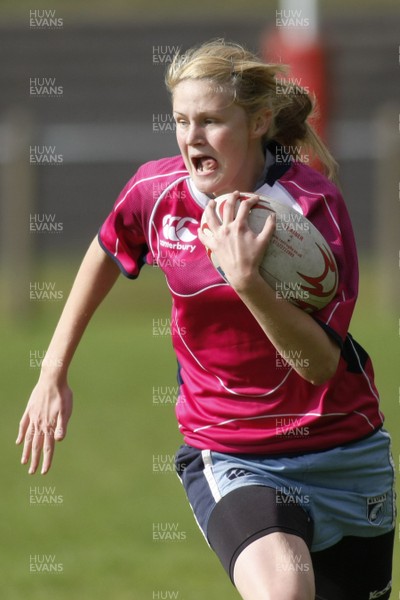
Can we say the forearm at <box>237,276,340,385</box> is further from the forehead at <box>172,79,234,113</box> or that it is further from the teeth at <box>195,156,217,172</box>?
the forehead at <box>172,79,234,113</box>

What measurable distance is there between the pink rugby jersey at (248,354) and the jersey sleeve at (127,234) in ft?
0.36

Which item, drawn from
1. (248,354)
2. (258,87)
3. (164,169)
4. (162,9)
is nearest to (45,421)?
(248,354)

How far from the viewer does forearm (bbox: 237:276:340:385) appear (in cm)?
326

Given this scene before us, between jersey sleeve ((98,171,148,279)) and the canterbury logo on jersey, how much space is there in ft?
0.53

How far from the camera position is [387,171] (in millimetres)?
12828

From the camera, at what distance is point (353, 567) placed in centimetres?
385

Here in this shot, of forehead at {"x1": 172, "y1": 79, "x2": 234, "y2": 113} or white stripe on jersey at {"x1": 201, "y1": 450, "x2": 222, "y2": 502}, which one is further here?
white stripe on jersey at {"x1": 201, "y1": 450, "x2": 222, "y2": 502}

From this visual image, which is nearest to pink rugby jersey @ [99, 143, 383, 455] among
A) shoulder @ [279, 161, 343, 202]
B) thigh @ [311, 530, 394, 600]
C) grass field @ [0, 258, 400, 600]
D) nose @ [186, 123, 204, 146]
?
shoulder @ [279, 161, 343, 202]

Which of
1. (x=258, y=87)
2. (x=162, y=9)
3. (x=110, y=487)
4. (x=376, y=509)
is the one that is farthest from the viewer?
(x=162, y=9)

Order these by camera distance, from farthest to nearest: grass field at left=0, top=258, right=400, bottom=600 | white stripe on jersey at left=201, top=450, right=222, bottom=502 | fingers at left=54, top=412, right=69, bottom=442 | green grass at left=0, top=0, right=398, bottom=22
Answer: green grass at left=0, top=0, right=398, bottom=22
grass field at left=0, top=258, right=400, bottom=600
fingers at left=54, top=412, right=69, bottom=442
white stripe on jersey at left=201, top=450, right=222, bottom=502

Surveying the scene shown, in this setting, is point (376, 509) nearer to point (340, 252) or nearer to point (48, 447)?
point (340, 252)

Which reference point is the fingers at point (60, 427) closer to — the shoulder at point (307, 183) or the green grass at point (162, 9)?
the shoulder at point (307, 183)

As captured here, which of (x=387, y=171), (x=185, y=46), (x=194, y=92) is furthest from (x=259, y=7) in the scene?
(x=194, y=92)

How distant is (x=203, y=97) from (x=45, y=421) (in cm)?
114
